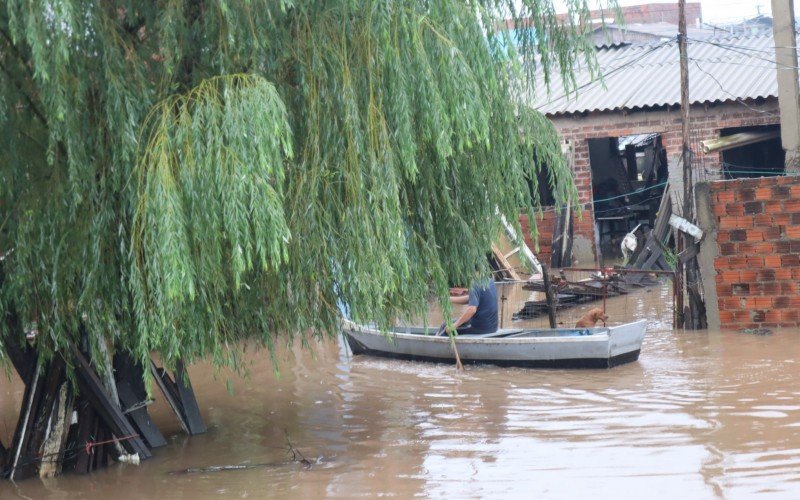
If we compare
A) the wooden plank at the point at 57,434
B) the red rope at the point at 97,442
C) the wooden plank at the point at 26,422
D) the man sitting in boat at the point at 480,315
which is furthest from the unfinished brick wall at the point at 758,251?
the wooden plank at the point at 26,422

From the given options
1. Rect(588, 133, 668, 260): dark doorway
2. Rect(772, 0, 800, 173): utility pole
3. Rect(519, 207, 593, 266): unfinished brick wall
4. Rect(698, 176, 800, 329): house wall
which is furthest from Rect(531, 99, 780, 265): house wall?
Rect(698, 176, 800, 329): house wall

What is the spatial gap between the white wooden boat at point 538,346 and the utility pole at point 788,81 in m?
5.92

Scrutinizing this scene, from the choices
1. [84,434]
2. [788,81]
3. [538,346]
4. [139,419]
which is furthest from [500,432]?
[788,81]

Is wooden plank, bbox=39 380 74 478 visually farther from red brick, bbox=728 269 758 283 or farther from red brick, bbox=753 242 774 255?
red brick, bbox=753 242 774 255

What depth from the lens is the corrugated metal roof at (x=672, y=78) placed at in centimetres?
2223

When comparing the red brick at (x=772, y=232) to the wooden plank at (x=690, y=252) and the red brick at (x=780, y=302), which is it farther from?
the wooden plank at (x=690, y=252)

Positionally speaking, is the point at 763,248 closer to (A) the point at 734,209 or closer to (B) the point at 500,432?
(A) the point at 734,209

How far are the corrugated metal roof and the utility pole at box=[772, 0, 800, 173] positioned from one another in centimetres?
365

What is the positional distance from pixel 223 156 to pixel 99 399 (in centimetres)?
346

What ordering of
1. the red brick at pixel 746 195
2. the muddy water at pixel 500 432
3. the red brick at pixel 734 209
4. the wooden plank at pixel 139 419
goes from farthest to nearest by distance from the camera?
the red brick at pixel 734 209 → the red brick at pixel 746 195 → the wooden plank at pixel 139 419 → the muddy water at pixel 500 432

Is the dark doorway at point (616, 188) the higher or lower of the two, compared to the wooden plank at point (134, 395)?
higher

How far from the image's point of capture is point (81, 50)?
25.6 ft

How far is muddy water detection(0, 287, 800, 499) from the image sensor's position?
27.7 ft

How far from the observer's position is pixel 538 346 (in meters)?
13.0
